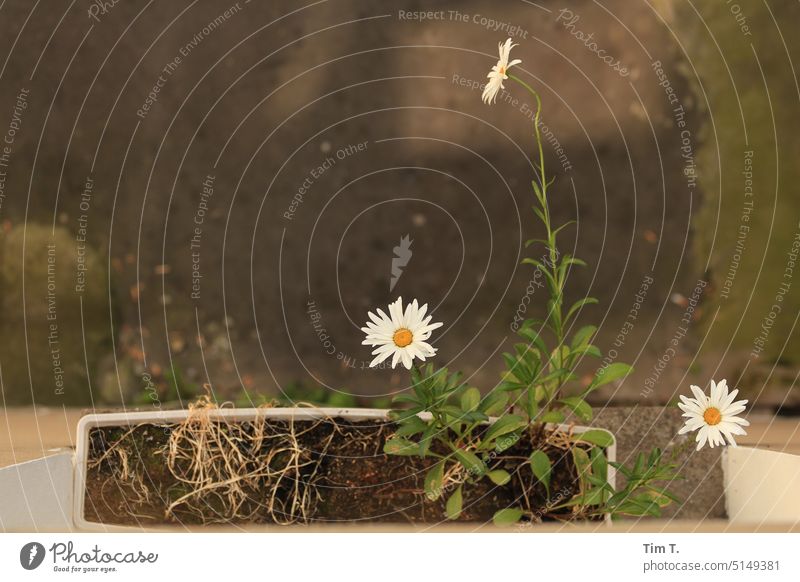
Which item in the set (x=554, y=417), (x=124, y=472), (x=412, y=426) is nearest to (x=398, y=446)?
(x=412, y=426)

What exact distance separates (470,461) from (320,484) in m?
0.15

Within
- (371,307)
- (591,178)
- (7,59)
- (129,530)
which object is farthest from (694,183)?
(7,59)

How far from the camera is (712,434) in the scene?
61cm

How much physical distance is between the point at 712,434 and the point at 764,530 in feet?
0.56

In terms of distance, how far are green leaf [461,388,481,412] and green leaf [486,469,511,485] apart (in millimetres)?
60

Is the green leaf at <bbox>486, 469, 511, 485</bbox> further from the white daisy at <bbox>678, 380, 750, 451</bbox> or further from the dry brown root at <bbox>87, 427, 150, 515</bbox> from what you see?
the dry brown root at <bbox>87, 427, 150, 515</bbox>

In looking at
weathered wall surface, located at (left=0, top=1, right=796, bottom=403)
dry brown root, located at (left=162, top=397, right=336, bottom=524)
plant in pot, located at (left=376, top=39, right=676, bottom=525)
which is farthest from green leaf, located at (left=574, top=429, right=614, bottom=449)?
weathered wall surface, located at (left=0, top=1, right=796, bottom=403)

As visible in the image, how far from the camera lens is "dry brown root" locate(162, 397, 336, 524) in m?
0.67

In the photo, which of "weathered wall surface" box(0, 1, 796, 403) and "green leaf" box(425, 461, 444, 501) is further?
"weathered wall surface" box(0, 1, 796, 403)

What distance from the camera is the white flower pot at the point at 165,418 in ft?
2.17

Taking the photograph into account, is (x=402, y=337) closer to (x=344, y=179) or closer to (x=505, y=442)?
(x=505, y=442)

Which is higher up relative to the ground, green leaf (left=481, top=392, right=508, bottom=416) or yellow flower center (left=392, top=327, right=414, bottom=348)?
yellow flower center (left=392, top=327, right=414, bottom=348)
